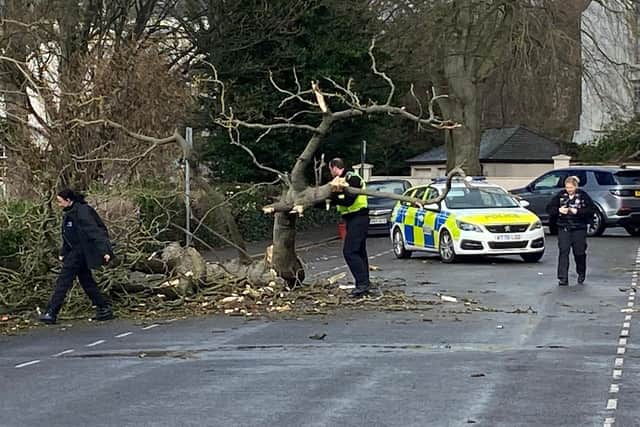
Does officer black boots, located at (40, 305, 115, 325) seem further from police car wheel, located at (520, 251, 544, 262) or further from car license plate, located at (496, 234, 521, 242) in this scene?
police car wheel, located at (520, 251, 544, 262)

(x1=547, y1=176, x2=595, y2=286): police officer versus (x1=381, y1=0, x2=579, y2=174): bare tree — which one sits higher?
(x1=381, y1=0, x2=579, y2=174): bare tree

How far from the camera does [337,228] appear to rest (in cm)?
3534

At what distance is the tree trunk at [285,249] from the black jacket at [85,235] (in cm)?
262

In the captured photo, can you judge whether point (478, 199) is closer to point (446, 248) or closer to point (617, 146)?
point (446, 248)

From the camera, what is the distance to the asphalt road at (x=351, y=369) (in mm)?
8562

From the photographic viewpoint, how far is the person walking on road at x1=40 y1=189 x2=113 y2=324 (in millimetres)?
14383

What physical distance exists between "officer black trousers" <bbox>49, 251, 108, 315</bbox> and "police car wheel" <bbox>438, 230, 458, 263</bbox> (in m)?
8.78

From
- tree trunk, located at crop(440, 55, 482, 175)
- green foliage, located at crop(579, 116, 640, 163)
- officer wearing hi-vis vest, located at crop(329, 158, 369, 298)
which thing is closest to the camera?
officer wearing hi-vis vest, located at crop(329, 158, 369, 298)

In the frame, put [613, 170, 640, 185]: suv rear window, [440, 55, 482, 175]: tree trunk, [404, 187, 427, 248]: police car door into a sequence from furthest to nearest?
1. [440, 55, 482, 175]: tree trunk
2. [613, 170, 640, 185]: suv rear window
3. [404, 187, 427, 248]: police car door

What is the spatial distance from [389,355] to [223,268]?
539 cm

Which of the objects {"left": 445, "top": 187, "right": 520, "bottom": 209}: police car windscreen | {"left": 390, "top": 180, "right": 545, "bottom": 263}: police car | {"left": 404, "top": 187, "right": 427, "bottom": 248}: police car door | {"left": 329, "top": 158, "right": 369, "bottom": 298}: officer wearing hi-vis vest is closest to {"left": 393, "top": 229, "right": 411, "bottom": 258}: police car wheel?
{"left": 390, "top": 180, "right": 545, "bottom": 263}: police car

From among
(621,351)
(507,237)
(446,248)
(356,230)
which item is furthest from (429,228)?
(621,351)

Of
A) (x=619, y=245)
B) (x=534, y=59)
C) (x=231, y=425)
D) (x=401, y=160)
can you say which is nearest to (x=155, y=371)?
(x=231, y=425)

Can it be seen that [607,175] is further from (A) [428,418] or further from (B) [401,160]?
(B) [401,160]
